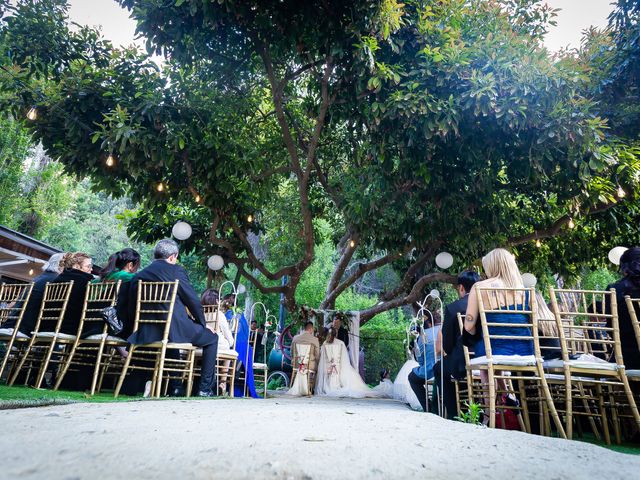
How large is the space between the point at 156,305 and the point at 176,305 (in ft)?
0.69

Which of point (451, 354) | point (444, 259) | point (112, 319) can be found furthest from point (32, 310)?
point (444, 259)

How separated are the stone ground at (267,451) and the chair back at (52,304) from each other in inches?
101

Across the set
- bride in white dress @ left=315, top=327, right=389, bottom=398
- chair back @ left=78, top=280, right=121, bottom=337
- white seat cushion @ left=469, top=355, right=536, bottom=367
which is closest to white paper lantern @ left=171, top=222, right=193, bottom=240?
bride in white dress @ left=315, top=327, right=389, bottom=398

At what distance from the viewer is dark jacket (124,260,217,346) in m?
4.77

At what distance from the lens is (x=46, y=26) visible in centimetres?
671

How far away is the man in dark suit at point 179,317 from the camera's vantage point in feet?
15.4

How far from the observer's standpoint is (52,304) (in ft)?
18.7

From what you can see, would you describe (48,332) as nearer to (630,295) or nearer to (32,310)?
(32,310)

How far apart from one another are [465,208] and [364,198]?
1787 millimetres

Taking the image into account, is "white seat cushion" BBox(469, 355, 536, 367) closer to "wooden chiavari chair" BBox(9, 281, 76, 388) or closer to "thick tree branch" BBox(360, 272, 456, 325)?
"wooden chiavari chair" BBox(9, 281, 76, 388)

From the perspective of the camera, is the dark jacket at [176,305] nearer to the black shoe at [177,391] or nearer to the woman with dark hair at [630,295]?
the black shoe at [177,391]

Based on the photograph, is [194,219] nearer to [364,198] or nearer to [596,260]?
[364,198]

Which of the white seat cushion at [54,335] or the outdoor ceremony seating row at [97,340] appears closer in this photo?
the outdoor ceremony seating row at [97,340]

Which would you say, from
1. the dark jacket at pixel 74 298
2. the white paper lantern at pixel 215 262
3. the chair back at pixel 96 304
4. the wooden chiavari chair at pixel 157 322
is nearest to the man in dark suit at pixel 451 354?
the wooden chiavari chair at pixel 157 322
